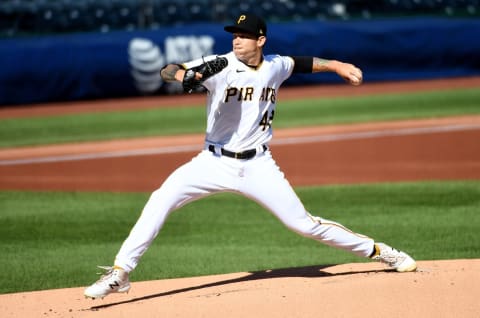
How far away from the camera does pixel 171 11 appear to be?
82.5 ft

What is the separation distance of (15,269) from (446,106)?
45.6 ft

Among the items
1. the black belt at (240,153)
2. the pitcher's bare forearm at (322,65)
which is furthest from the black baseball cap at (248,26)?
the black belt at (240,153)

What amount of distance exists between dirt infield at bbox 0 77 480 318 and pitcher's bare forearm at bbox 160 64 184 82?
1.55 m

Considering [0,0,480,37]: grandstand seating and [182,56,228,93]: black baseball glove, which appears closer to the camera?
[182,56,228,93]: black baseball glove

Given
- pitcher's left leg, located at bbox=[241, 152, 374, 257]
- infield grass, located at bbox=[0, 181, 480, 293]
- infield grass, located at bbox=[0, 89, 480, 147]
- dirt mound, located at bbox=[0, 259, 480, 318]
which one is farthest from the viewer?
infield grass, located at bbox=[0, 89, 480, 147]

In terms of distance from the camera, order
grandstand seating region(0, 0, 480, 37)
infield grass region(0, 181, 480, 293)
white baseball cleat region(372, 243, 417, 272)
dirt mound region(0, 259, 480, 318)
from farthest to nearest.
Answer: grandstand seating region(0, 0, 480, 37) < infield grass region(0, 181, 480, 293) < white baseball cleat region(372, 243, 417, 272) < dirt mound region(0, 259, 480, 318)

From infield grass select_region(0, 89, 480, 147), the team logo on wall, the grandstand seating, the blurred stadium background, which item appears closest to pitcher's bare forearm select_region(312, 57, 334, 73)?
infield grass select_region(0, 89, 480, 147)

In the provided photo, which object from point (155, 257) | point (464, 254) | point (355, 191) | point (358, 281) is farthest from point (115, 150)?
point (358, 281)

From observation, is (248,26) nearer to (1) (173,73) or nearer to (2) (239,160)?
(1) (173,73)

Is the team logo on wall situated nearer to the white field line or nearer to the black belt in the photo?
the white field line

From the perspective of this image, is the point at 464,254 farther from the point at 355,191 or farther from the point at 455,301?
the point at 355,191

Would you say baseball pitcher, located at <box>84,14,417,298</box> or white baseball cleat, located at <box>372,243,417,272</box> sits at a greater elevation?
baseball pitcher, located at <box>84,14,417,298</box>

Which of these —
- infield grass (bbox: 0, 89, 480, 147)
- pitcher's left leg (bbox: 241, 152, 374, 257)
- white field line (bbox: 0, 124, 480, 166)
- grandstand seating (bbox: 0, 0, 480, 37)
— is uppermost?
pitcher's left leg (bbox: 241, 152, 374, 257)

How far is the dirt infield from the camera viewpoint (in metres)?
6.13
